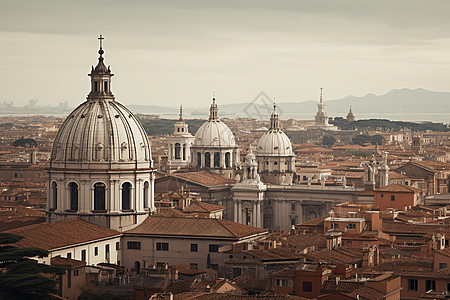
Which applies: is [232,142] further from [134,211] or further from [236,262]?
[236,262]

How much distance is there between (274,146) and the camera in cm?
10500

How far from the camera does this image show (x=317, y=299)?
4247 cm

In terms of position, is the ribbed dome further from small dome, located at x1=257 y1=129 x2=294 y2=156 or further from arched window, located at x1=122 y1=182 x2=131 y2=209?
small dome, located at x1=257 y1=129 x2=294 y2=156

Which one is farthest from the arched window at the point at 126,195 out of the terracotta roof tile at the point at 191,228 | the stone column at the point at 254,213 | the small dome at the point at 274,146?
the small dome at the point at 274,146

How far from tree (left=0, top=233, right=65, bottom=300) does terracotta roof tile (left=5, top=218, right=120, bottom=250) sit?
4244 millimetres

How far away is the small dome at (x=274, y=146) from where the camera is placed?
4131 inches

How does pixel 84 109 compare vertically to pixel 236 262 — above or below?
above

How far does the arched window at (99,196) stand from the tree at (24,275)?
14967mm

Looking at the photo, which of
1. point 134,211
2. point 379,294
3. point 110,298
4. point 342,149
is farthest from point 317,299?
point 342,149

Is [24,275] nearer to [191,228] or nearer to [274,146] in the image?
[191,228]

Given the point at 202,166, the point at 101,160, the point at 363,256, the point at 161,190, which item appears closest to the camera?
the point at 363,256

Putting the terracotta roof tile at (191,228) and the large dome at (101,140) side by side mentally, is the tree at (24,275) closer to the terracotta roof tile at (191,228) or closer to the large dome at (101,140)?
the terracotta roof tile at (191,228)

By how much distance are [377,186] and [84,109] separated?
3377 cm

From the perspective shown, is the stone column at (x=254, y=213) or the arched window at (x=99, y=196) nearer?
the arched window at (x=99, y=196)
